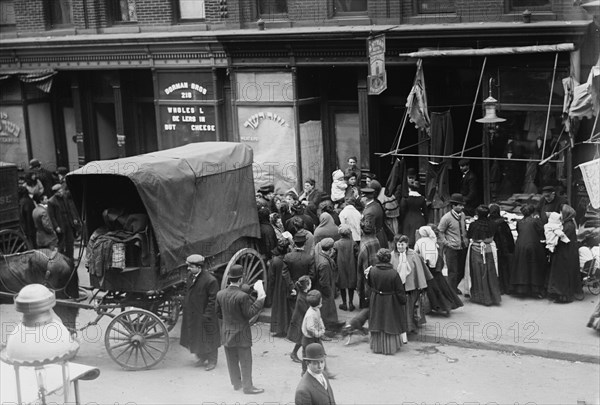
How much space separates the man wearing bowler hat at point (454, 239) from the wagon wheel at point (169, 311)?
4661 millimetres

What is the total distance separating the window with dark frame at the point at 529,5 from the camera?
665 inches

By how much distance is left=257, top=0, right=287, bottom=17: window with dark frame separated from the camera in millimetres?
20453

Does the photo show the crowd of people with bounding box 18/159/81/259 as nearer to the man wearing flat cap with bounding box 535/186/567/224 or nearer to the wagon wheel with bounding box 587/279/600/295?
the man wearing flat cap with bounding box 535/186/567/224

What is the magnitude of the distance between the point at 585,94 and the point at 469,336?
4892 mm

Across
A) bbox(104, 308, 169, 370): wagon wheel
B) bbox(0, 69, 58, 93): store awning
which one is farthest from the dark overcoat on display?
bbox(0, 69, 58, 93): store awning

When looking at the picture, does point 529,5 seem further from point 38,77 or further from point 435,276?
point 38,77

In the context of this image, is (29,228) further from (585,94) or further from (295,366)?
(585,94)

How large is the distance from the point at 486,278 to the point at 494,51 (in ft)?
15.2

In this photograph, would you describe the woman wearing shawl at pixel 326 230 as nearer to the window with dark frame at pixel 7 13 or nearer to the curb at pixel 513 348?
the curb at pixel 513 348

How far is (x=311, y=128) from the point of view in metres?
20.6

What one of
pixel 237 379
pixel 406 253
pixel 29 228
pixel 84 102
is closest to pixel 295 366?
pixel 237 379

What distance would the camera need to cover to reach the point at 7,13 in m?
25.0

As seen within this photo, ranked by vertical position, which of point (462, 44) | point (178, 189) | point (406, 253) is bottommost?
point (406, 253)

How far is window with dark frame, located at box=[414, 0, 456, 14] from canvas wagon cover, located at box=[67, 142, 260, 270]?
5.81m
